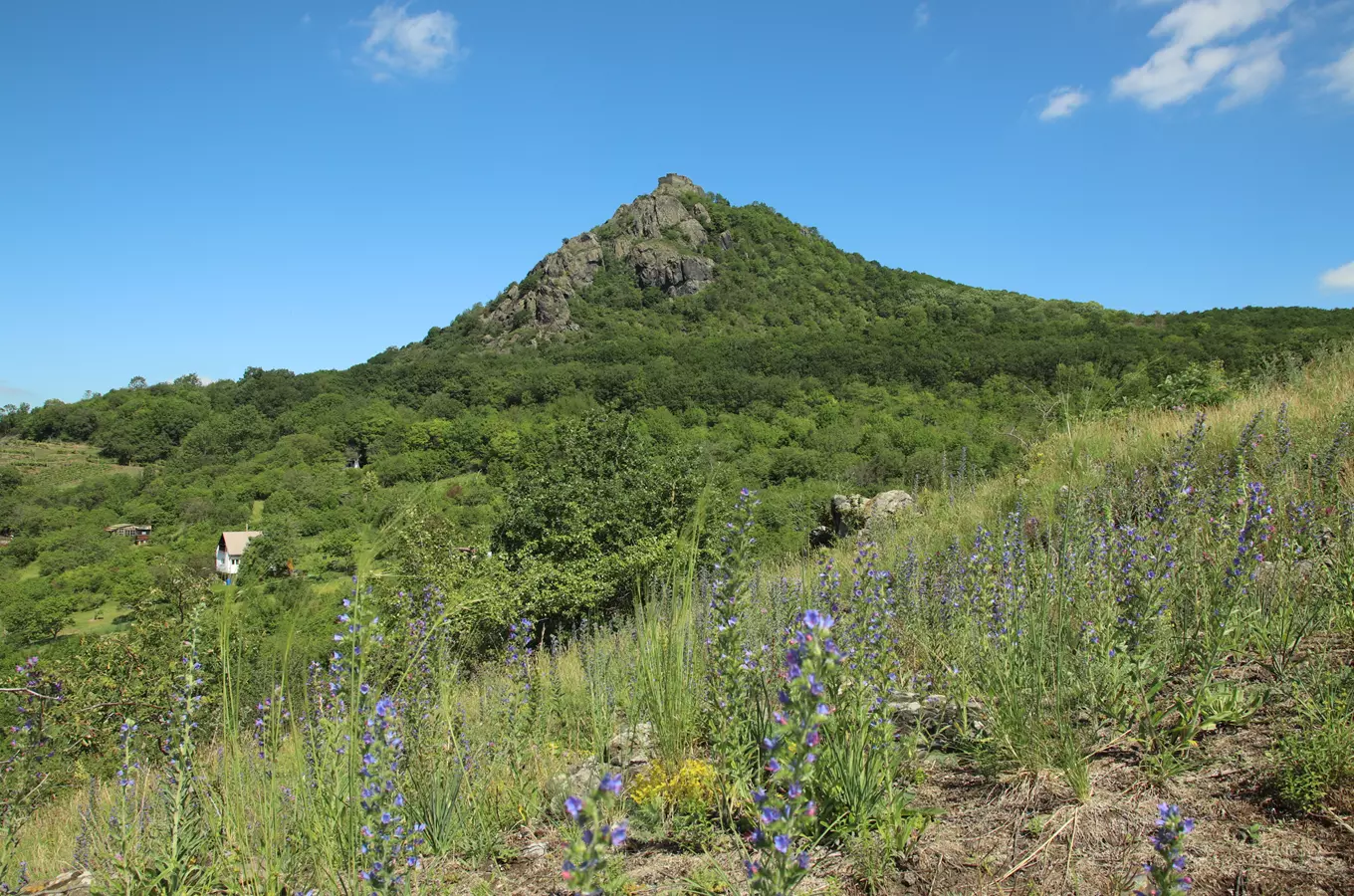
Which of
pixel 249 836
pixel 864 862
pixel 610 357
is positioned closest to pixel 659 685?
pixel 864 862

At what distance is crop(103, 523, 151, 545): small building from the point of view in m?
58.6

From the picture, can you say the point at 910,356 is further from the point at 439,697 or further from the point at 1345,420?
the point at 439,697

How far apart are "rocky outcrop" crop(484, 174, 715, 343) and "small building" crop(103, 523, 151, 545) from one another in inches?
2012

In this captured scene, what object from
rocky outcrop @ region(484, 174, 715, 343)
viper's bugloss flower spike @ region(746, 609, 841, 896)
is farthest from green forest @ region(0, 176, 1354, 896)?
rocky outcrop @ region(484, 174, 715, 343)

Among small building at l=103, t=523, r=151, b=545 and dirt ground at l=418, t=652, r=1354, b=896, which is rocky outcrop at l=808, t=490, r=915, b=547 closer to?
dirt ground at l=418, t=652, r=1354, b=896

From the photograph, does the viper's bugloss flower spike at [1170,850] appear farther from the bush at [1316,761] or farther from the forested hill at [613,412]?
the forested hill at [613,412]

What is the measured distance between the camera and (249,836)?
8.69ft

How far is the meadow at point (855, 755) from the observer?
1933 mm

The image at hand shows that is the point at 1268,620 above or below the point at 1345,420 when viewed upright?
below

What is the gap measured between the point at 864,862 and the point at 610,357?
81.1 m

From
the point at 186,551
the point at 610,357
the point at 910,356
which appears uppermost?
the point at 610,357

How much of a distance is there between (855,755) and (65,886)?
3.34 meters

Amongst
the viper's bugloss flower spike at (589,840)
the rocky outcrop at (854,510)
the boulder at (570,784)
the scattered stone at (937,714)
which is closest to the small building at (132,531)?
the rocky outcrop at (854,510)

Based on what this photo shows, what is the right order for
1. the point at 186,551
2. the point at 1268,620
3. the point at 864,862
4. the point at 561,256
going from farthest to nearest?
the point at 561,256, the point at 186,551, the point at 1268,620, the point at 864,862
